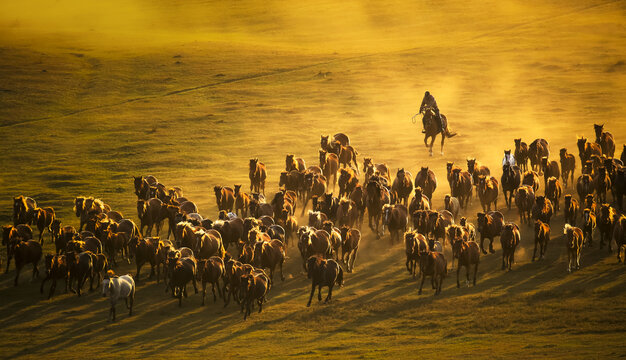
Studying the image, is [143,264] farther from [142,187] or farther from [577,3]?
[577,3]

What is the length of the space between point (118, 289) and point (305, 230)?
6.44 m

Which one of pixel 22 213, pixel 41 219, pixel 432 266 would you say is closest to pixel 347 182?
pixel 432 266

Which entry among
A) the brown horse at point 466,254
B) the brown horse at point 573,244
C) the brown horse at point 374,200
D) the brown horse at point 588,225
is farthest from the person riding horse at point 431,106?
the brown horse at point 466,254

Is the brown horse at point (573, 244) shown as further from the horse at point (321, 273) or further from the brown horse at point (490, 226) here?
the horse at point (321, 273)

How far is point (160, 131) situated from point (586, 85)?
30.6 meters

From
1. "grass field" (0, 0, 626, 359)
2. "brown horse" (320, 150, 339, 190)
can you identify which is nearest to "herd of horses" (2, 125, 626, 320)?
"grass field" (0, 0, 626, 359)

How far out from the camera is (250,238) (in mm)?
27703

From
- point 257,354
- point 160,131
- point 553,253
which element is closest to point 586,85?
point 160,131

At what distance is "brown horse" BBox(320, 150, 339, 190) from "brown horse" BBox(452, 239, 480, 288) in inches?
480

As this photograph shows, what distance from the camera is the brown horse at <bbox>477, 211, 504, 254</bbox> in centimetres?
2816

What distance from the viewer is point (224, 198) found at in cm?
3372

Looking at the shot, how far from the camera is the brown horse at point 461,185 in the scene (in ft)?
108

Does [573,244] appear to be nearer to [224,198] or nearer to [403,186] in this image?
[403,186]

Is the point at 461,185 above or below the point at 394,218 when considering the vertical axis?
above
